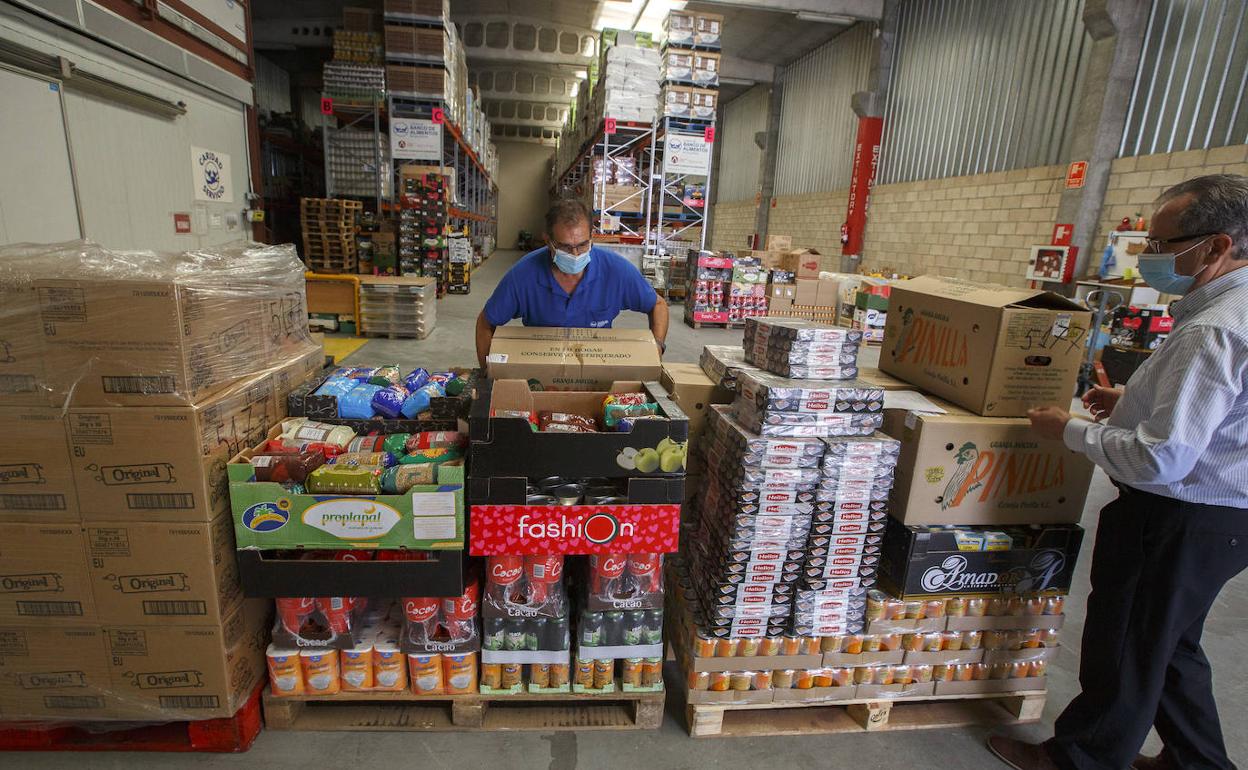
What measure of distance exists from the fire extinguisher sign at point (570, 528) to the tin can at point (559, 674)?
0.45 metres

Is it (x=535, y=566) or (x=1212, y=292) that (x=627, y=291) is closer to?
(x=535, y=566)

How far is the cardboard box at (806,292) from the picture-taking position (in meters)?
10.5

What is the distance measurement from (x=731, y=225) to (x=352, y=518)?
873 inches

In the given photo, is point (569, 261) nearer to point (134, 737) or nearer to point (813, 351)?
point (813, 351)

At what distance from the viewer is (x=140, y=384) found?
1714mm

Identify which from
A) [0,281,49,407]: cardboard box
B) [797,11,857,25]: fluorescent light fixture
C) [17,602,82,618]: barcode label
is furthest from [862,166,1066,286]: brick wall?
[17,602,82,618]: barcode label

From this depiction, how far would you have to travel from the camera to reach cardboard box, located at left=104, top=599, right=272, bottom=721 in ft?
6.10

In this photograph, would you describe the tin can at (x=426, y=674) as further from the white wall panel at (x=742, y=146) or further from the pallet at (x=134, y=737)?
the white wall panel at (x=742, y=146)

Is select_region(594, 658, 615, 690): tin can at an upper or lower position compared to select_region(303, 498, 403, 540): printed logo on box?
lower

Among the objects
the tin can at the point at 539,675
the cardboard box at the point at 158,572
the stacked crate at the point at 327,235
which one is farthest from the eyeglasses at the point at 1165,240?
the stacked crate at the point at 327,235

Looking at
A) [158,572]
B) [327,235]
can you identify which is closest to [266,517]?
[158,572]

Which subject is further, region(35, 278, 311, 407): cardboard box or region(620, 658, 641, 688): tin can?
region(620, 658, 641, 688): tin can

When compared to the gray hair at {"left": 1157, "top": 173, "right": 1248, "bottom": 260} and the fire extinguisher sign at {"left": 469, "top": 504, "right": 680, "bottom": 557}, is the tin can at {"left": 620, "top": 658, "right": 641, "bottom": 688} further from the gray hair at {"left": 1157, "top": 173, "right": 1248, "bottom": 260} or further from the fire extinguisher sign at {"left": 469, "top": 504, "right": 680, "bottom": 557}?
the gray hair at {"left": 1157, "top": 173, "right": 1248, "bottom": 260}

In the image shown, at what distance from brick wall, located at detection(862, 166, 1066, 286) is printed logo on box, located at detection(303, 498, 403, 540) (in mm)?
10143
